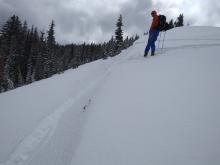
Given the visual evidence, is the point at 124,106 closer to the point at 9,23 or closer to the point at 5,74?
the point at 5,74

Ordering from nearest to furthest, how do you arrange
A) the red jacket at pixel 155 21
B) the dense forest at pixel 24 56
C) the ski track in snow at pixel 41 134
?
the ski track in snow at pixel 41 134, the red jacket at pixel 155 21, the dense forest at pixel 24 56

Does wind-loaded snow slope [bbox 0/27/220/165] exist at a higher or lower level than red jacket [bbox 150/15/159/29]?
lower

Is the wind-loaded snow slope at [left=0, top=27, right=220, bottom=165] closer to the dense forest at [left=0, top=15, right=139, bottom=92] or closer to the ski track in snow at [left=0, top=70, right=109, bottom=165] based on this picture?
the ski track in snow at [left=0, top=70, right=109, bottom=165]

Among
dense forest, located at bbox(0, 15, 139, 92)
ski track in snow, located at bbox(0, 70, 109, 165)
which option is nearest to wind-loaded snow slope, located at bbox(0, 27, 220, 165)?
ski track in snow, located at bbox(0, 70, 109, 165)

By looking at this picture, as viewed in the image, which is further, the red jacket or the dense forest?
the dense forest

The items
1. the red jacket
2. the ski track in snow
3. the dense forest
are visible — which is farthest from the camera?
the dense forest

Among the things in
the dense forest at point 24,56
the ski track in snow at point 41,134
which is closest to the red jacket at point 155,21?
the ski track in snow at point 41,134

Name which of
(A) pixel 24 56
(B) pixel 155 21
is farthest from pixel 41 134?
(A) pixel 24 56

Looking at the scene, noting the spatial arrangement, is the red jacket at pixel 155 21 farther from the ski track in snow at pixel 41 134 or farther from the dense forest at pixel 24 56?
the dense forest at pixel 24 56

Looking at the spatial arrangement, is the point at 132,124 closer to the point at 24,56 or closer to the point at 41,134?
the point at 41,134

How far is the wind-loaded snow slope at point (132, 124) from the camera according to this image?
3734mm

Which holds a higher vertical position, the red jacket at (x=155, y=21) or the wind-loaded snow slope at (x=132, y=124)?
the red jacket at (x=155, y=21)

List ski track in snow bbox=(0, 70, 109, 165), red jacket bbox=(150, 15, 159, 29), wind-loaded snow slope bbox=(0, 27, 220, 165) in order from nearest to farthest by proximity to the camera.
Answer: wind-loaded snow slope bbox=(0, 27, 220, 165), ski track in snow bbox=(0, 70, 109, 165), red jacket bbox=(150, 15, 159, 29)

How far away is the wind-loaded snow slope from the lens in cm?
373
